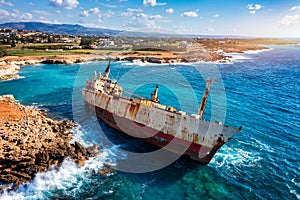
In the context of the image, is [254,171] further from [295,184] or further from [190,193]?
[190,193]

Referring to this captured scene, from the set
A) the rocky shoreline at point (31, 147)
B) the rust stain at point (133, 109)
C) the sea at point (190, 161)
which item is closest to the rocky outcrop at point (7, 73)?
the sea at point (190, 161)

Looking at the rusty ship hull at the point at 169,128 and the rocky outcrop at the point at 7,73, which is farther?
the rocky outcrop at the point at 7,73

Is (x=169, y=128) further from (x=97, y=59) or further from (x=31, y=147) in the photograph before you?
(x=97, y=59)

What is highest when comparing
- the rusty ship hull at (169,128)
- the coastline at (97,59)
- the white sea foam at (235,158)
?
the coastline at (97,59)

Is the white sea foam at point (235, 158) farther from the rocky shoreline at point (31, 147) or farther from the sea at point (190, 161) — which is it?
the rocky shoreline at point (31, 147)

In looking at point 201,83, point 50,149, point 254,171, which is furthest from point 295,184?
point 201,83

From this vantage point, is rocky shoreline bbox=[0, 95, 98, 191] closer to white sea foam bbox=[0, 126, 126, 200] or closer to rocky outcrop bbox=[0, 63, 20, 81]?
white sea foam bbox=[0, 126, 126, 200]

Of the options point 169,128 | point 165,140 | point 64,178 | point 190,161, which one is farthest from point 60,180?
point 190,161
